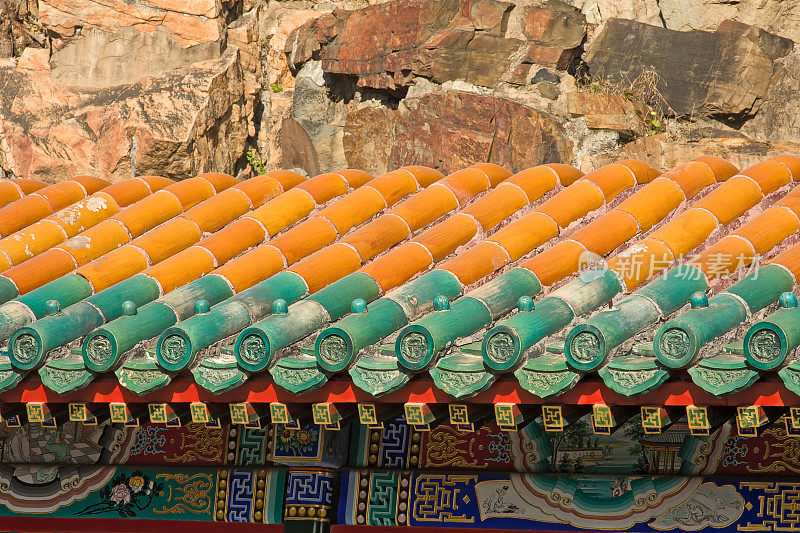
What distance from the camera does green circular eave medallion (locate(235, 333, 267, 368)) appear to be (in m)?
Result: 3.84

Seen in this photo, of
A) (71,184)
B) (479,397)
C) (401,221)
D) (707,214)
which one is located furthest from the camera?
(71,184)

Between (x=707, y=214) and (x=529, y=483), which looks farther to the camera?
(x=707, y=214)

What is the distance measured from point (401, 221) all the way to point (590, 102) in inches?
102

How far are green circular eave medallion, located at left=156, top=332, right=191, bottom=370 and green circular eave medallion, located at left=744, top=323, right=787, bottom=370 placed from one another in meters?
2.19

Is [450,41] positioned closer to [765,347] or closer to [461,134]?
[461,134]

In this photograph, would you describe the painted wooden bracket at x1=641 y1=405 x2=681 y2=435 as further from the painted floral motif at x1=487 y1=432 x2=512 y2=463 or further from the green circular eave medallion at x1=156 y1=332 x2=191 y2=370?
A: the green circular eave medallion at x1=156 y1=332 x2=191 y2=370

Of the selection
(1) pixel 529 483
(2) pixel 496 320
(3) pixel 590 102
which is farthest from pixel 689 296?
(3) pixel 590 102

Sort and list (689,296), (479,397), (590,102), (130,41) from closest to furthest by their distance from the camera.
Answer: (479,397) → (689,296) → (590,102) → (130,41)

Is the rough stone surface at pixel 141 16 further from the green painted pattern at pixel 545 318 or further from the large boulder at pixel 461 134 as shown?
the green painted pattern at pixel 545 318

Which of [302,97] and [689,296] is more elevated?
[302,97]

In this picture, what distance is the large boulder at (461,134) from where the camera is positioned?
7.27 m

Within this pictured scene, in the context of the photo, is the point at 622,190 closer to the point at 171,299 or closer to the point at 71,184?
the point at 171,299

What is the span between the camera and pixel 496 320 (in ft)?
13.9

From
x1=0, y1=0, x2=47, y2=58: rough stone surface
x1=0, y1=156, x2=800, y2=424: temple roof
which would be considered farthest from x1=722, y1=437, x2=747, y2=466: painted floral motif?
x1=0, y1=0, x2=47, y2=58: rough stone surface
